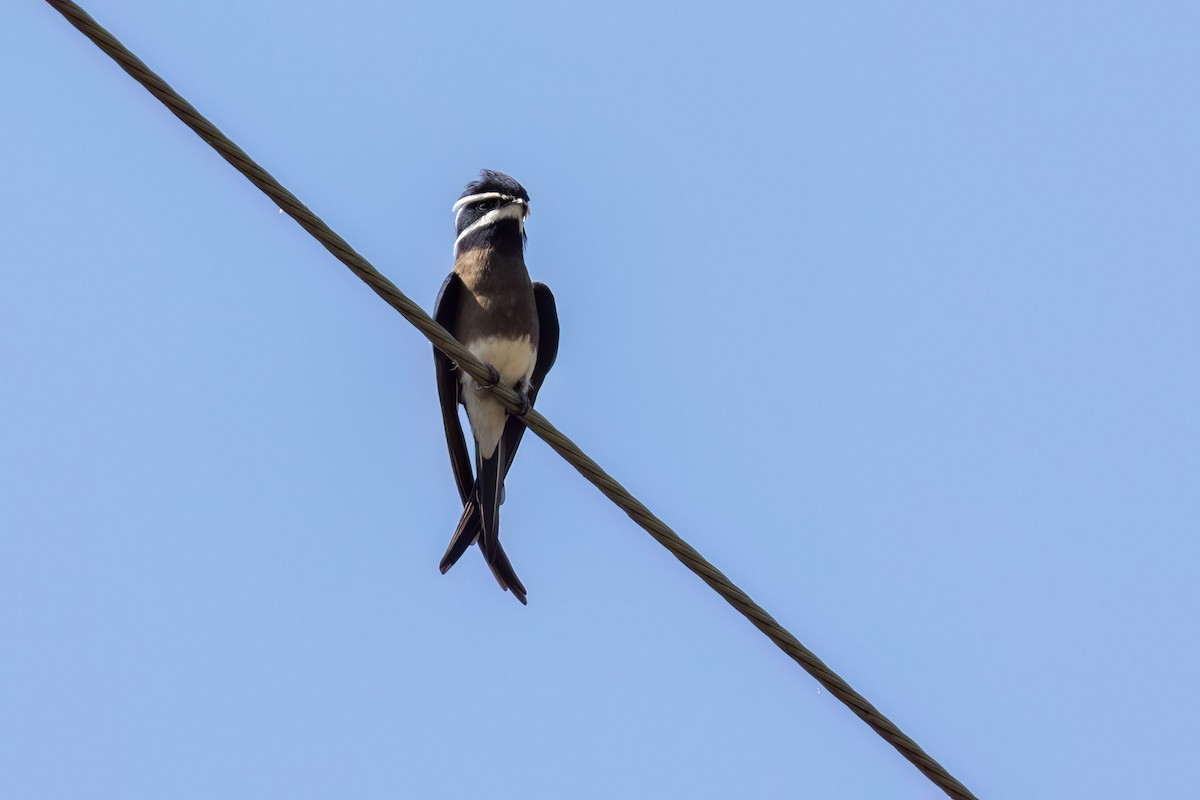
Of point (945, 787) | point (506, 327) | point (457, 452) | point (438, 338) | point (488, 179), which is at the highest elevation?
point (488, 179)

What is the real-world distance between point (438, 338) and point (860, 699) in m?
1.81

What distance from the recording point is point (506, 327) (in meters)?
8.47

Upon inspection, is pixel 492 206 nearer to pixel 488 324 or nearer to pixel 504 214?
pixel 504 214

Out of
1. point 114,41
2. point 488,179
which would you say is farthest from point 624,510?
point 488,179

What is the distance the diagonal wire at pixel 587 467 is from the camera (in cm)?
457

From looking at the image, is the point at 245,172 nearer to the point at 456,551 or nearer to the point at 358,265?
the point at 358,265

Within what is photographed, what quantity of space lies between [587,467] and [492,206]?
3688 millimetres

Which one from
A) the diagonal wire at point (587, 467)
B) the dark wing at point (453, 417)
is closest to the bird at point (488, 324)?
the dark wing at point (453, 417)

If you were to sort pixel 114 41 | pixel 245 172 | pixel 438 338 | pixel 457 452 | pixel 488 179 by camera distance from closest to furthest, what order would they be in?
pixel 114 41
pixel 245 172
pixel 438 338
pixel 457 452
pixel 488 179

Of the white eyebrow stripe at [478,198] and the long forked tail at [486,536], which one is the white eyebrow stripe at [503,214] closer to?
the white eyebrow stripe at [478,198]

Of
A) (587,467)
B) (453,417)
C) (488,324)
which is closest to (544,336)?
(488,324)

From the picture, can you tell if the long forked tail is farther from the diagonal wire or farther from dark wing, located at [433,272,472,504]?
the diagonal wire

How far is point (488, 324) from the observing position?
848cm

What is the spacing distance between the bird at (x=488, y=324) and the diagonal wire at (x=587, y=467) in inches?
117
